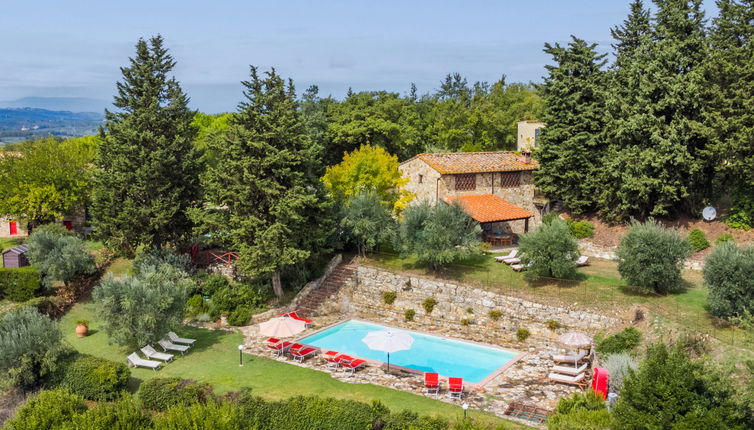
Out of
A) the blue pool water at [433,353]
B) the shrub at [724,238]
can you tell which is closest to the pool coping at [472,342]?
the blue pool water at [433,353]

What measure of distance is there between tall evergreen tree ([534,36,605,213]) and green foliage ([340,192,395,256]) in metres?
13.7

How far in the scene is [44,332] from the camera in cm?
2356

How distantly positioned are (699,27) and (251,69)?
2724 centimetres

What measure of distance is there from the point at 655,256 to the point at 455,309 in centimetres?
1030

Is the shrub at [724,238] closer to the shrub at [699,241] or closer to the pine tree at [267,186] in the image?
the shrub at [699,241]

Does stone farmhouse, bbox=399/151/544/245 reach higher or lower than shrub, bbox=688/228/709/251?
higher

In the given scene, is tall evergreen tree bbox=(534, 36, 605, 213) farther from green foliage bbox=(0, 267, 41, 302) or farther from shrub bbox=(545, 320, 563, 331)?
green foliage bbox=(0, 267, 41, 302)

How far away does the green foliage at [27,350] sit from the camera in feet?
73.7

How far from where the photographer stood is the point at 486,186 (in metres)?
43.0

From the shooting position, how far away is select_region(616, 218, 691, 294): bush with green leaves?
27.4m

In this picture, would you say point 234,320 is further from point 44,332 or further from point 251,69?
point 251,69

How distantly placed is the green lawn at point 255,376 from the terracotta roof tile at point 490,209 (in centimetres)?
1798

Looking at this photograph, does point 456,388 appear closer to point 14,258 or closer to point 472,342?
point 472,342

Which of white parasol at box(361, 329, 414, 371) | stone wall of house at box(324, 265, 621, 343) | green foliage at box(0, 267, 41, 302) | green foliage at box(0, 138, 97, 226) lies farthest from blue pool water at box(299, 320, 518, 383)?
green foliage at box(0, 138, 97, 226)
